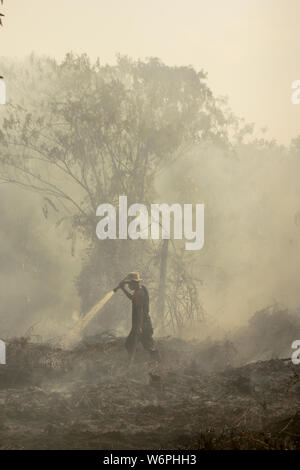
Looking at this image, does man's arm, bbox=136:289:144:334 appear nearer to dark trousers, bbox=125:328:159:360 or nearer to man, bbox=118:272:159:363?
man, bbox=118:272:159:363

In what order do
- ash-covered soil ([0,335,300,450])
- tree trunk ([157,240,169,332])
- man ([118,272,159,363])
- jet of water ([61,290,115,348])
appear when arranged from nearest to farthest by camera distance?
ash-covered soil ([0,335,300,450])
man ([118,272,159,363])
jet of water ([61,290,115,348])
tree trunk ([157,240,169,332])

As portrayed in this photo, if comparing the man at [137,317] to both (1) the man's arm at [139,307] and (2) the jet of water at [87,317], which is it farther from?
(2) the jet of water at [87,317]

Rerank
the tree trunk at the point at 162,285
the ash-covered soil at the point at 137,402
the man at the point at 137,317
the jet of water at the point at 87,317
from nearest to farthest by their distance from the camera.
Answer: the ash-covered soil at the point at 137,402, the man at the point at 137,317, the jet of water at the point at 87,317, the tree trunk at the point at 162,285

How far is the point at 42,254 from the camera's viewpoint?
29422mm

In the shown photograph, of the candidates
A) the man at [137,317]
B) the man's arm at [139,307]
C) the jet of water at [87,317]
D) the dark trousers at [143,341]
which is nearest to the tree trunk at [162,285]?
the jet of water at [87,317]

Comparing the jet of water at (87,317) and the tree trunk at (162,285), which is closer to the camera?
the jet of water at (87,317)

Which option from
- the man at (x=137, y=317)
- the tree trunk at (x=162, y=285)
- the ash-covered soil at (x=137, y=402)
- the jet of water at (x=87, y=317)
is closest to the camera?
the ash-covered soil at (x=137, y=402)

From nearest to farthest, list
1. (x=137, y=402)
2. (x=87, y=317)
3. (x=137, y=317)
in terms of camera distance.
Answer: (x=137, y=402), (x=137, y=317), (x=87, y=317)

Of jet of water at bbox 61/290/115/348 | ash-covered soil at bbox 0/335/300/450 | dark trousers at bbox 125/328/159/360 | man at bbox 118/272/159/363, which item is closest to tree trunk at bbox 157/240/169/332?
jet of water at bbox 61/290/115/348

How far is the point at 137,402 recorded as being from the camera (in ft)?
31.1

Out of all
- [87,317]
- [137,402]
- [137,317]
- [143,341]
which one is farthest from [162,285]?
[137,402]

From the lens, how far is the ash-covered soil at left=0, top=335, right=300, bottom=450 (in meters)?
7.43

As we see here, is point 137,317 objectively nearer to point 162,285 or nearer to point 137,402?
point 137,402

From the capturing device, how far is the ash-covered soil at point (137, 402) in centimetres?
743
